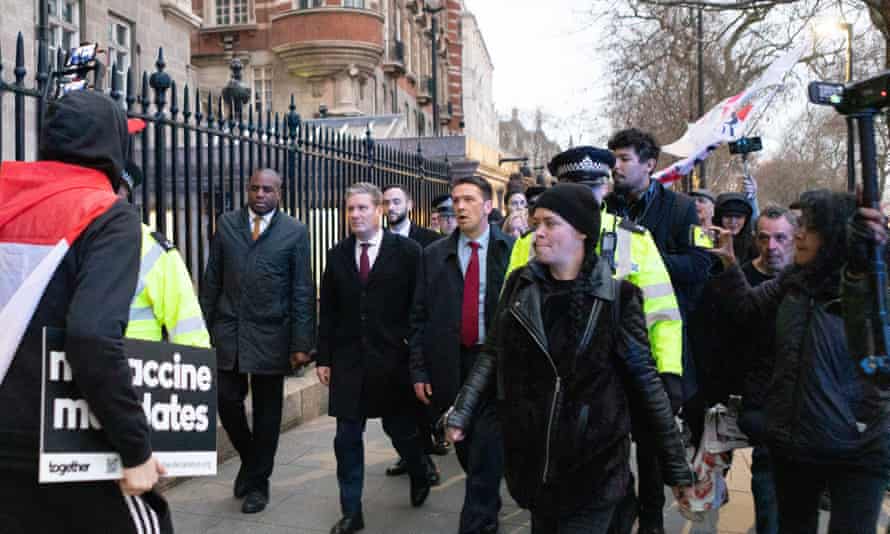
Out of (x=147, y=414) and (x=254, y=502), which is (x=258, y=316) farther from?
(x=147, y=414)

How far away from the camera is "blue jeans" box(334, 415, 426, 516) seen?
4789 mm

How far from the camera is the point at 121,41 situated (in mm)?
19625

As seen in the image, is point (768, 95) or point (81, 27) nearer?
point (768, 95)

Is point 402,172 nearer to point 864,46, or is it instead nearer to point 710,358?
Result: point 710,358

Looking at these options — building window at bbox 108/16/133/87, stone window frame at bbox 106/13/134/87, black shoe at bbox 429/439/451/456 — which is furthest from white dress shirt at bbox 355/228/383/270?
building window at bbox 108/16/133/87

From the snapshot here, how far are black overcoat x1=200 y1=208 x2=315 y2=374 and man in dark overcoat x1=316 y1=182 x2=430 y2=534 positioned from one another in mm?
205

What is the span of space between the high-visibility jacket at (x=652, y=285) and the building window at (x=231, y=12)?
32.0 metres

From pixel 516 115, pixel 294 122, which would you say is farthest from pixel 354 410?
pixel 516 115

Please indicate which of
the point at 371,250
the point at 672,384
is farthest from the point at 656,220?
the point at 371,250

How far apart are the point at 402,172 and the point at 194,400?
7813 mm

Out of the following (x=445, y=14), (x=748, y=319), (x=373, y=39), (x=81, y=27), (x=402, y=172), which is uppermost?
(x=445, y=14)

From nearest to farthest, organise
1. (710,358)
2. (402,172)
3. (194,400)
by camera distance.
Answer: (194,400), (710,358), (402,172)

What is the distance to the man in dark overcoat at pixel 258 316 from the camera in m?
5.27

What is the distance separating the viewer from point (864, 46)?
69.6 feet
